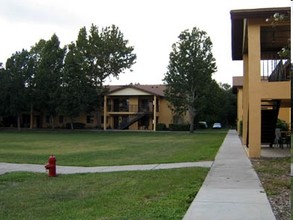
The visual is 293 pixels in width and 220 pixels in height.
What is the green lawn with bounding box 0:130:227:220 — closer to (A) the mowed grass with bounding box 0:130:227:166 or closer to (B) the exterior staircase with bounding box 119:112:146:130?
(A) the mowed grass with bounding box 0:130:227:166

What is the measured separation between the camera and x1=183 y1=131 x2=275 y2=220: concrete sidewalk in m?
6.84

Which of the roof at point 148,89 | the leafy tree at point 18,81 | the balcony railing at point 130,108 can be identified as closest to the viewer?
the leafy tree at point 18,81

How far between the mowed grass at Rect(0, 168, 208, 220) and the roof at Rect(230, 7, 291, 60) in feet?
21.2

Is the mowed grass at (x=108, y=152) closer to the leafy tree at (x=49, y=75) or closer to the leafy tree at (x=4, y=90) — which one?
the leafy tree at (x=49, y=75)

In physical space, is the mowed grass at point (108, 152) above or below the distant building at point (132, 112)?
below

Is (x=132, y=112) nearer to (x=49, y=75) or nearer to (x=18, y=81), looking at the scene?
(x=49, y=75)

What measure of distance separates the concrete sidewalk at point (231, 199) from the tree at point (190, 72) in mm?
40498

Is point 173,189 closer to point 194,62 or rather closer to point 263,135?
point 263,135

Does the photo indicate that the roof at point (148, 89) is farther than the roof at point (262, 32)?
Yes

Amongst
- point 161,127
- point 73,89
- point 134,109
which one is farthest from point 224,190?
point 134,109

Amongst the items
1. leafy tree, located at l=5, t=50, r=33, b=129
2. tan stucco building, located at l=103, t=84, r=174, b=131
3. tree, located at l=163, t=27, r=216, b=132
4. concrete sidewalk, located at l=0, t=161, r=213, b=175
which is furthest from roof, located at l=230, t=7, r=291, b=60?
leafy tree, located at l=5, t=50, r=33, b=129

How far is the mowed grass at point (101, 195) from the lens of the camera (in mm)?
Answer: 7207

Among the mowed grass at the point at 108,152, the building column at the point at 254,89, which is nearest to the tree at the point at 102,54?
the mowed grass at the point at 108,152

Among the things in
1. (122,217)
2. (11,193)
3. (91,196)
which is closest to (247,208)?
(122,217)
